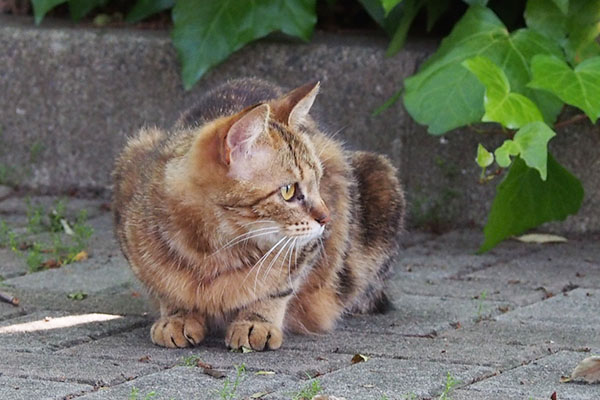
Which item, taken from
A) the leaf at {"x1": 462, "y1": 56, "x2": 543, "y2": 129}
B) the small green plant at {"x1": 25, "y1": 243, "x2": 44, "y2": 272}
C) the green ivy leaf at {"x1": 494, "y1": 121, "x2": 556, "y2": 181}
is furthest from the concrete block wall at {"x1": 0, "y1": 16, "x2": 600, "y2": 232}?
the small green plant at {"x1": 25, "y1": 243, "x2": 44, "y2": 272}

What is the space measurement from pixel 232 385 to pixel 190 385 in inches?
4.0

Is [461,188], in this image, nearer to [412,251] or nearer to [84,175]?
[412,251]

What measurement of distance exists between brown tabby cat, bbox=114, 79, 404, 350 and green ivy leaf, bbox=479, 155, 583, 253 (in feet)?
3.15

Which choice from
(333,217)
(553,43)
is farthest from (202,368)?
(553,43)

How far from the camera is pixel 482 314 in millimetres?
3727

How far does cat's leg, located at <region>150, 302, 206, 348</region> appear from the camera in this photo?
3230 mm

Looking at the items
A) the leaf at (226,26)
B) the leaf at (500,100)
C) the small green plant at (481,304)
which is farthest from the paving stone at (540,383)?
the leaf at (226,26)

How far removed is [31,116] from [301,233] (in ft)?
9.11

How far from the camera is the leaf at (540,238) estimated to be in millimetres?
4828

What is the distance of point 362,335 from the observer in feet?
11.4

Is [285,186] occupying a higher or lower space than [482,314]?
higher

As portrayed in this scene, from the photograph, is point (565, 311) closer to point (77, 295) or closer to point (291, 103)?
point (291, 103)

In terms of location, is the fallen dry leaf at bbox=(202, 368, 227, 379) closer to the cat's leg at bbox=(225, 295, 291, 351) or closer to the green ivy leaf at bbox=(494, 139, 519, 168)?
the cat's leg at bbox=(225, 295, 291, 351)

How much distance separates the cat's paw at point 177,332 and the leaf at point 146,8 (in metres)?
2.47
